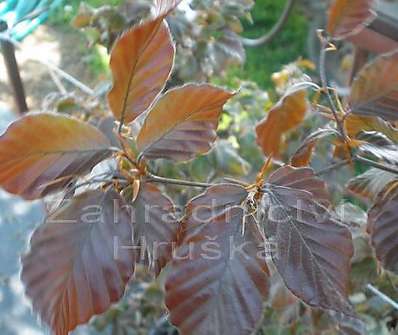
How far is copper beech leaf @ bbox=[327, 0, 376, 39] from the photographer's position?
24.9 inches

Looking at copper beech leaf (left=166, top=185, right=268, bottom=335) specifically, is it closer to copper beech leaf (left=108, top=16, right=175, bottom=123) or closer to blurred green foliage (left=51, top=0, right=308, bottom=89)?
copper beech leaf (left=108, top=16, right=175, bottom=123)

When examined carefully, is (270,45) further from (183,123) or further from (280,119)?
(183,123)

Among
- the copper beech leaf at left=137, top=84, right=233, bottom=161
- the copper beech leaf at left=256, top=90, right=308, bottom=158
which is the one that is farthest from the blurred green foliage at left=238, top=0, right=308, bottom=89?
the copper beech leaf at left=137, top=84, right=233, bottom=161

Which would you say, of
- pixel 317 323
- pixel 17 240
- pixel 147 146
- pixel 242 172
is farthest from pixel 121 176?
pixel 17 240

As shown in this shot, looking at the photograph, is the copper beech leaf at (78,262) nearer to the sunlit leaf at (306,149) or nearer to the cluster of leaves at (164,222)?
the cluster of leaves at (164,222)

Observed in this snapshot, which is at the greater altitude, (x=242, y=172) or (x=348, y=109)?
(x=348, y=109)

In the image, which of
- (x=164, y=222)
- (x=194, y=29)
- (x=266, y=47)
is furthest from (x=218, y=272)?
(x=266, y=47)

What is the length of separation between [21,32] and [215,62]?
0.44 meters

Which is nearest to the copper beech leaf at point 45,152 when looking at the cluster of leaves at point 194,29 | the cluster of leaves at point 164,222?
the cluster of leaves at point 164,222

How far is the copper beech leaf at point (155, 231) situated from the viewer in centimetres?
50

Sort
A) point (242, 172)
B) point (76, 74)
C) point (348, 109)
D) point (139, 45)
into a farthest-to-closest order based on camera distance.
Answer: point (76, 74)
point (242, 172)
point (348, 109)
point (139, 45)

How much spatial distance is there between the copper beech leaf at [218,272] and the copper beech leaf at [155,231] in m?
0.02

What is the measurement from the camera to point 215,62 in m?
1.22

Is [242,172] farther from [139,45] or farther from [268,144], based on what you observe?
[139,45]
